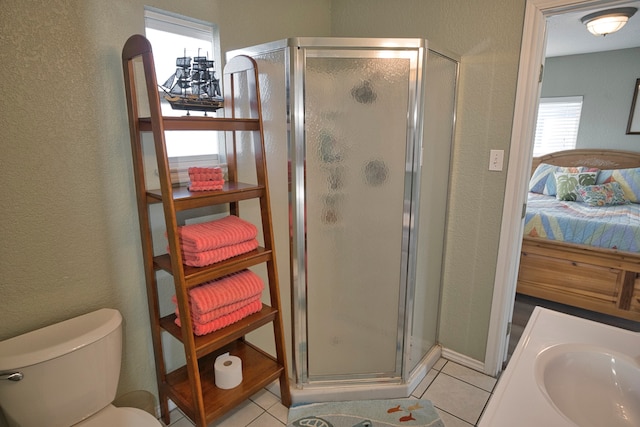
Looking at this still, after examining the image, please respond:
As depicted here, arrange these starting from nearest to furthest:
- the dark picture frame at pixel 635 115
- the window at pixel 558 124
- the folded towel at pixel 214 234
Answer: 1. the folded towel at pixel 214 234
2. the dark picture frame at pixel 635 115
3. the window at pixel 558 124

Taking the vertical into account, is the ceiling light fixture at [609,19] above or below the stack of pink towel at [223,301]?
above

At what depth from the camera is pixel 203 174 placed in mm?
1592

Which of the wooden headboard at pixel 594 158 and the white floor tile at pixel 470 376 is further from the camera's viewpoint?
the wooden headboard at pixel 594 158

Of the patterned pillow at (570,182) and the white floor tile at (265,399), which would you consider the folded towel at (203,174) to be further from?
the patterned pillow at (570,182)

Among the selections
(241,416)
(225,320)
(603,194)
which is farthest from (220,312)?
(603,194)

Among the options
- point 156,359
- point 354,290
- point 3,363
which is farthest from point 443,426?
point 3,363

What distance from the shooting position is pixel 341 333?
1993 millimetres

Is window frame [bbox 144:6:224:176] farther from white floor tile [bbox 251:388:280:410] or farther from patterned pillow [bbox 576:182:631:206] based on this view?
patterned pillow [bbox 576:182:631:206]

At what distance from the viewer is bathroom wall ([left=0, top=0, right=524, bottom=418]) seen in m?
1.32

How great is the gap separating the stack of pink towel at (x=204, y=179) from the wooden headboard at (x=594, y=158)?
3.73 m

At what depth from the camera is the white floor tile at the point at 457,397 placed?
Answer: 6.40 feet

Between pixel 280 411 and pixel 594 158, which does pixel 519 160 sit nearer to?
pixel 280 411

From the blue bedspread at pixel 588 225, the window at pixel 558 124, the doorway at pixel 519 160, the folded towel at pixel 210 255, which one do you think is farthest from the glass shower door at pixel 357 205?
the window at pixel 558 124

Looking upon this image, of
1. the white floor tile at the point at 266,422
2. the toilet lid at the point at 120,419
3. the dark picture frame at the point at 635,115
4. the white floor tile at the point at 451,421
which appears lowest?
the white floor tile at the point at 266,422
